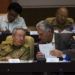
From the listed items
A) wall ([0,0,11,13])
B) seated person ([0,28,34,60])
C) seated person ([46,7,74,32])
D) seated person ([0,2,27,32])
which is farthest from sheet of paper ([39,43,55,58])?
wall ([0,0,11,13])

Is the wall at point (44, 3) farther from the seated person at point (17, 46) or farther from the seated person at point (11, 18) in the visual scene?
the seated person at point (17, 46)

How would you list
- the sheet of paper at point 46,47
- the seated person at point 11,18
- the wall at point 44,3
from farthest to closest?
the wall at point 44,3 → the seated person at point 11,18 → the sheet of paper at point 46,47

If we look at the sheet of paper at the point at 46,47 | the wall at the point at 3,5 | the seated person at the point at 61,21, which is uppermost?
the wall at the point at 3,5

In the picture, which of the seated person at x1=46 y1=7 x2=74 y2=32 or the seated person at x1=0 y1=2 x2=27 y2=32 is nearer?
the seated person at x1=46 y1=7 x2=74 y2=32

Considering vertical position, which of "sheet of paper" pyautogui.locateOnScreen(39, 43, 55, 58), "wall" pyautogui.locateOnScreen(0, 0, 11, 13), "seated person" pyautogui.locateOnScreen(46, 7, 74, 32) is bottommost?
"sheet of paper" pyautogui.locateOnScreen(39, 43, 55, 58)

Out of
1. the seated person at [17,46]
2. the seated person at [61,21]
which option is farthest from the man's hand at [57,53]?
the seated person at [61,21]

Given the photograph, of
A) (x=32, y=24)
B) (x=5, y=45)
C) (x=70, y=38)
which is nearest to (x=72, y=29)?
(x=70, y=38)

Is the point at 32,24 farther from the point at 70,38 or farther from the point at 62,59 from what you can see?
the point at 62,59
